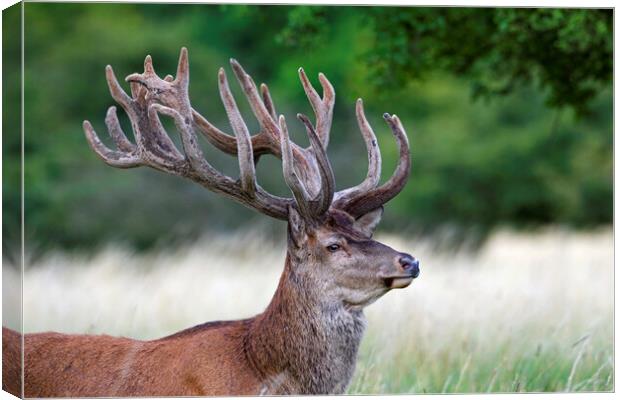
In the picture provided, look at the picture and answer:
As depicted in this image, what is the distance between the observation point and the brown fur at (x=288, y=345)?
16.7 feet

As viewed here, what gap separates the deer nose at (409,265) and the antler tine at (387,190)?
0.39 meters

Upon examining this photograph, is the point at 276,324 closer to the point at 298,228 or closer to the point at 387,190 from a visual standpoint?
the point at 298,228

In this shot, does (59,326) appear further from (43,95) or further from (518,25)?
(43,95)

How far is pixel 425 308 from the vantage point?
8312 mm

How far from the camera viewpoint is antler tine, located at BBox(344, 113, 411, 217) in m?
5.32

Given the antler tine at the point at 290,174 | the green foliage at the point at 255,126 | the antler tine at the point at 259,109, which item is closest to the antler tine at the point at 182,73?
the antler tine at the point at 259,109

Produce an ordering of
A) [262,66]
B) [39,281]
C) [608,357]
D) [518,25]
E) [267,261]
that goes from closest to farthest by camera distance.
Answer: [608,357]
[518,25]
[39,281]
[267,261]
[262,66]

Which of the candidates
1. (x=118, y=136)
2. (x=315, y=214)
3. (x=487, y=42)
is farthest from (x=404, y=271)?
(x=487, y=42)

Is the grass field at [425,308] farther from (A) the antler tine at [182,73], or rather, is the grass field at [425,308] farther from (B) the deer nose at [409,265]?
(A) the antler tine at [182,73]

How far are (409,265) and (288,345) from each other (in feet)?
1.87

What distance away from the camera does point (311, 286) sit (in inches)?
203

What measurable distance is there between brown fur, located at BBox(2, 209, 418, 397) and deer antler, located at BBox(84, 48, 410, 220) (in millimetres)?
179

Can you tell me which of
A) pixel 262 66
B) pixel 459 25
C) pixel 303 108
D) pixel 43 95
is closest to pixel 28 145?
pixel 43 95

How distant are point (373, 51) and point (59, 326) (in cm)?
257
